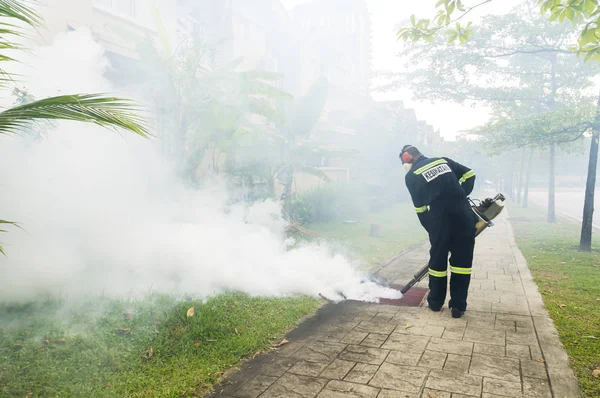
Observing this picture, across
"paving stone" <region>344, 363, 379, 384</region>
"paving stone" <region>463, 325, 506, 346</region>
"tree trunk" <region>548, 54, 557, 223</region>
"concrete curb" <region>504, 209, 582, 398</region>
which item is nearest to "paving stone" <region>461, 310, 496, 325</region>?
"paving stone" <region>463, 325, 506, 346</region>

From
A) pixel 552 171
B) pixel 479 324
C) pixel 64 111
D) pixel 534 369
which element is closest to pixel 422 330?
pixel 479 324

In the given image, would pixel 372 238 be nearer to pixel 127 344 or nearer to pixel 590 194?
pixel 590 194

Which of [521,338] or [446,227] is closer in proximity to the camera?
[521,338]

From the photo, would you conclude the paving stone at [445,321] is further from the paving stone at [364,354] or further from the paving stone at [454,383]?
the paving stone at [454,383]

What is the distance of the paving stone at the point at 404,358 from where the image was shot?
3.66 metres

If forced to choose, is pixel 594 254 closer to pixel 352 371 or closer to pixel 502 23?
pixel 502 23

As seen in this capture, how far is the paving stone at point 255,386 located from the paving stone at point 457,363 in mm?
1483

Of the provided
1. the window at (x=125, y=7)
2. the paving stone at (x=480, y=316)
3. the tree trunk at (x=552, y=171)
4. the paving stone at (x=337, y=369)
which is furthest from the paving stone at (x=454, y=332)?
the tree trunk at (x=552, y=171)

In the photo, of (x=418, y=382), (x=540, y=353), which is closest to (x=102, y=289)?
(x=418, y=382)

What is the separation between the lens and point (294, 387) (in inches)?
→ 128

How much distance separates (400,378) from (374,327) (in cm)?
126

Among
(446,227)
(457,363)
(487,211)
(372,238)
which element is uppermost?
(487,211)

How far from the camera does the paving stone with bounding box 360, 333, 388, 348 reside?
4105mm

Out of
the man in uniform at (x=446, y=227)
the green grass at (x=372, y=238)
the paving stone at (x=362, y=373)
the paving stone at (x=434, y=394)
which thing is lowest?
the green grass at (x=372, y=238)
